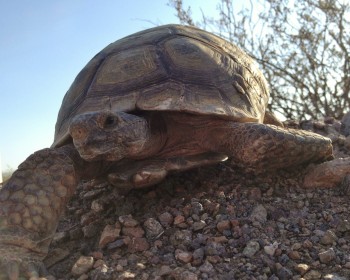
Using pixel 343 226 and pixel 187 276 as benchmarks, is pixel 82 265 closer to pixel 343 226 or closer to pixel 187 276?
pixel 187 276

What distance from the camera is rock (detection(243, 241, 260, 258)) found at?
188 centimetres

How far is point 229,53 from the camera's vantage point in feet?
10.5

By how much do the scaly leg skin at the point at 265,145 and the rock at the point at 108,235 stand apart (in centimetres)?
86

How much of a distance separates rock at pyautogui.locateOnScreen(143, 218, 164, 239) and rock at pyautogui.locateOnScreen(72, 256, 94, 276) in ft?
1.13

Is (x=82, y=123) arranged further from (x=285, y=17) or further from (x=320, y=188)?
(x=285, y=17)

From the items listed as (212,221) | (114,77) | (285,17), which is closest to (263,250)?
(212,221)

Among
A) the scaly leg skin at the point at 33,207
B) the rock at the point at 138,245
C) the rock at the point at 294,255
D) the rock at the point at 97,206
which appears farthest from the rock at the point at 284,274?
the rock at the point at 97,206

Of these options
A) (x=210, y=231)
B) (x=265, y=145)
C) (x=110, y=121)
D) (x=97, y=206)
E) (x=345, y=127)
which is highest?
(x=110, y=121)

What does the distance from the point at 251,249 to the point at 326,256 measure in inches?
12.4

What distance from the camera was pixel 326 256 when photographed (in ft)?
5.83

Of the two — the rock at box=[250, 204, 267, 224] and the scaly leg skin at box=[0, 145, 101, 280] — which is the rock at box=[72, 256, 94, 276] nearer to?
the scaly leg skin at box=[0, 145, 101, 280]

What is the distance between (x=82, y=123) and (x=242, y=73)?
1.41m

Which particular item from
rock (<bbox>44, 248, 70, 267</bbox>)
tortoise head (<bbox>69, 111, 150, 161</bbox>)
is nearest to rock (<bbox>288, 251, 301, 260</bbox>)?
tortoise head (<bbox>69, 111, 150, 161</bbox>)

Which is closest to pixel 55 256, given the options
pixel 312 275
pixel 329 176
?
pixel 312 275
